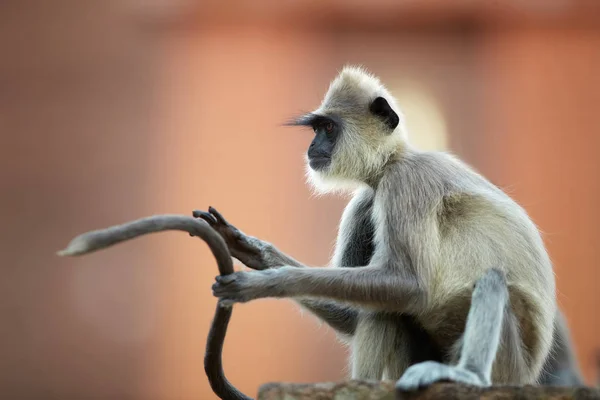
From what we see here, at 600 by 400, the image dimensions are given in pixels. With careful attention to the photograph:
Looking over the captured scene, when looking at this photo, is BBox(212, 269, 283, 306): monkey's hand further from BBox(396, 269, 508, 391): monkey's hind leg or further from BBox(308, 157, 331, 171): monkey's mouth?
BBox(308, 157, 331, 171): monkey's mouth

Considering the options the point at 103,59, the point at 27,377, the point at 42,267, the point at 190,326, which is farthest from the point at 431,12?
the point at 27,377

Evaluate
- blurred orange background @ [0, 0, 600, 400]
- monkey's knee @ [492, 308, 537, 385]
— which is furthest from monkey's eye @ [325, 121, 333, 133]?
blurred orange background @ [0, 0, 600, 400]

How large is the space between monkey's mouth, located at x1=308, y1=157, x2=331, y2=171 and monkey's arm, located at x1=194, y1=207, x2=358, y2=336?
1.84ft

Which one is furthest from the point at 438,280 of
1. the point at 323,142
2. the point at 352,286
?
the point at 323,142

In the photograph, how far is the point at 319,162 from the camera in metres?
4.89

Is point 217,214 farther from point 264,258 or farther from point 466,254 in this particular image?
point 466,254

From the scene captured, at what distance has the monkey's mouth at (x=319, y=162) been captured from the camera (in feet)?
16.0

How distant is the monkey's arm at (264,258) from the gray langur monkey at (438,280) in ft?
0.05

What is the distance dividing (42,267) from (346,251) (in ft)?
13.1

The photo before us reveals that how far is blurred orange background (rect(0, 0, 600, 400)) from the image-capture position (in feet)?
25.8

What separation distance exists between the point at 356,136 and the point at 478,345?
1.42m

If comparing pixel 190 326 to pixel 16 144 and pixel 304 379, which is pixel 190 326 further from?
pixel 16 144

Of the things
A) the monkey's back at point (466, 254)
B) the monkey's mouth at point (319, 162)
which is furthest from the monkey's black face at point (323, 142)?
the monkey's back at point (466, 254)

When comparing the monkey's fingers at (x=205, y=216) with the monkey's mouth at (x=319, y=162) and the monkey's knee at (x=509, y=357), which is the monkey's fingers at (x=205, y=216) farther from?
the monkey's knee at (x=509, y=357)
